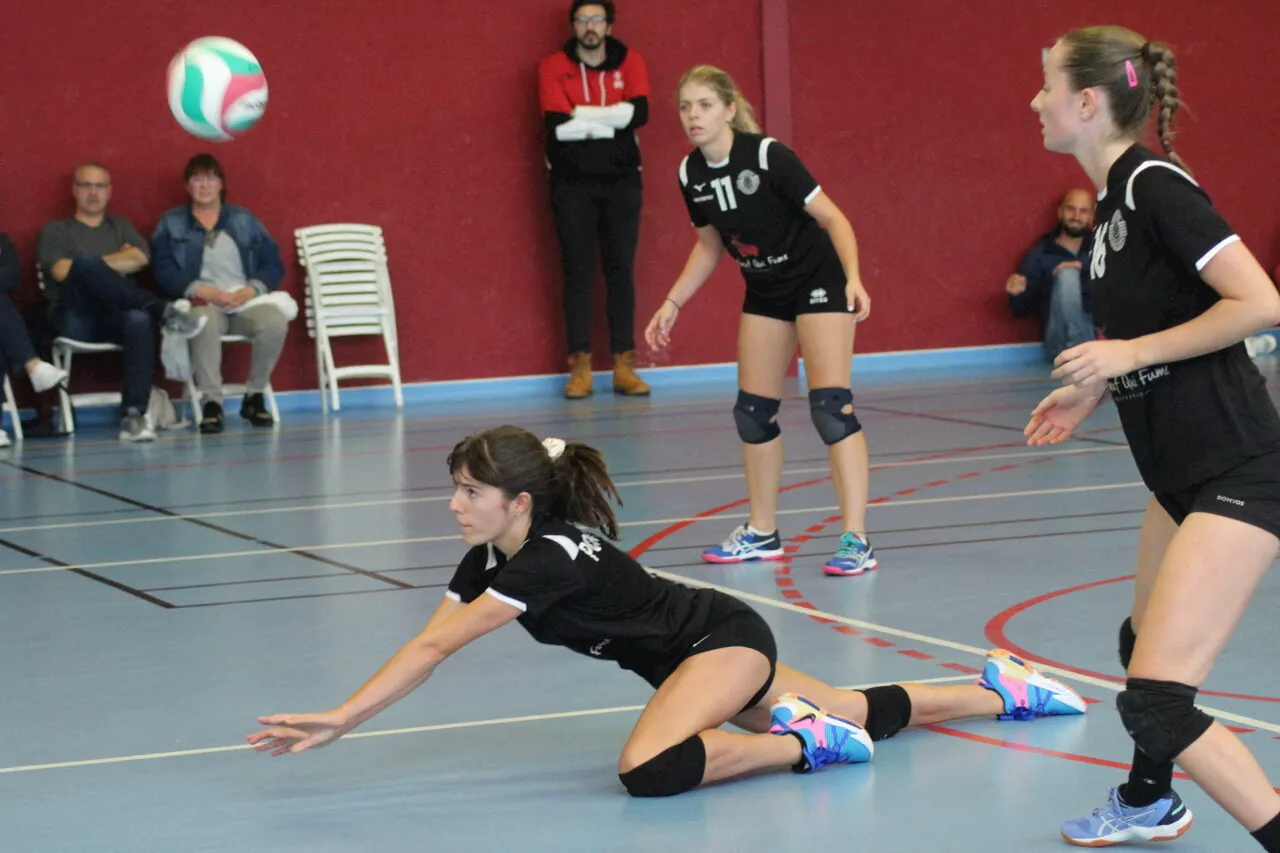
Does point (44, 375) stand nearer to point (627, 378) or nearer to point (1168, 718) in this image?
point (627, 378)

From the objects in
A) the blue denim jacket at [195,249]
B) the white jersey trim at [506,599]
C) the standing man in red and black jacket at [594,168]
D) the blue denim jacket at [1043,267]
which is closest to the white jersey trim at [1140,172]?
the white jersey trim at [506,599]

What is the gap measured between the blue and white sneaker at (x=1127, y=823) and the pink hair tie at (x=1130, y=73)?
1.19 meters

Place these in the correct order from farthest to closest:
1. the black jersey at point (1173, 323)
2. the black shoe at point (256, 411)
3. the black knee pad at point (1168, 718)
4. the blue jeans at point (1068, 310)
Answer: the blue jeans at point (1068, 310), the black shoe at point (256, 411), the black jersey at point (1173, 323), the black knee pad at point (1168, 718)

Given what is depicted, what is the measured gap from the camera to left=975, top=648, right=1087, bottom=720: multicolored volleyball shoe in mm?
3633

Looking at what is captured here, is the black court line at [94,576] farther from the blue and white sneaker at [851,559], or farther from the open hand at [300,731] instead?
the open hand at [300,731]

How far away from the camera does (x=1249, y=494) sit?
2654mm

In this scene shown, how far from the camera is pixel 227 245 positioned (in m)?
10.4

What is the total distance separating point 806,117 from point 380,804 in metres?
9.84

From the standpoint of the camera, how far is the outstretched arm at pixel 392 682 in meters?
3.06

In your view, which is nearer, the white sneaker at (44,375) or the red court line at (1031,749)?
the red court line at (1031,749)

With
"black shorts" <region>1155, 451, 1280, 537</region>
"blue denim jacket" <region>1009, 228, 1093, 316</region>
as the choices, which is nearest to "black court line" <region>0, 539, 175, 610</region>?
"black shorts" <region>1155, 451, 1280, 537</region>

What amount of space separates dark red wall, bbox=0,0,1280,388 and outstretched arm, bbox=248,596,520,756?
324 inches

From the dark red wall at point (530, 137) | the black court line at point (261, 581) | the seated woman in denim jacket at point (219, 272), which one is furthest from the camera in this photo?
the dark red wall at point (530, 137)

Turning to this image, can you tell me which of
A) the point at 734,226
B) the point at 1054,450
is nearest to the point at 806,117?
the point at 1054,450
